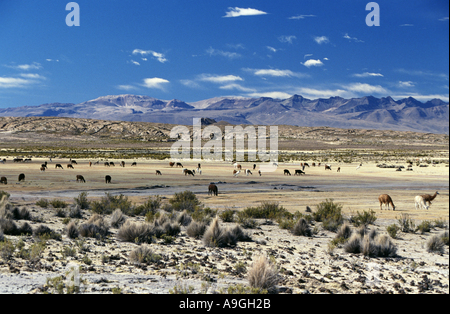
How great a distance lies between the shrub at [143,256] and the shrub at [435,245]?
8079 mm

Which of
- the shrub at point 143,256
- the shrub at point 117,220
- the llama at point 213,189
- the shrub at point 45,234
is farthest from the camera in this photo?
the llama at point 213,189

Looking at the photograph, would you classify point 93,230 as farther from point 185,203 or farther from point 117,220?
point 185,203

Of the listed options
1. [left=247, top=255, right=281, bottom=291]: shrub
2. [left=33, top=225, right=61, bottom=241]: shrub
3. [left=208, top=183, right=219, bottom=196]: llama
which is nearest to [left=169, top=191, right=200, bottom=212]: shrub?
[left=208, top=183, right=219, bottom=196]: llama

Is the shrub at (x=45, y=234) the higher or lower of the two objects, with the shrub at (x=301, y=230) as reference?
higher

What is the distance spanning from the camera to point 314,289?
7746 mm

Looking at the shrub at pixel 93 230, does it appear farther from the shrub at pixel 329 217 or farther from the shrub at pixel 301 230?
the shrub at pixel 329 217

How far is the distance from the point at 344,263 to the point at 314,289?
88.9 inches

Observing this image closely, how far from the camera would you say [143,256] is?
919 centimetres

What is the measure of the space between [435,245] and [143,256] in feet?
28.2

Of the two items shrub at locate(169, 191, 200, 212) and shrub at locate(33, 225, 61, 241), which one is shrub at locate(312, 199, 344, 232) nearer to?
shrub at locate(169, 191, 200, 212)

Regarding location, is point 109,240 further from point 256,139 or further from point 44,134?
point 44,134

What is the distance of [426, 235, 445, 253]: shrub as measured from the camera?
10812 millimetres

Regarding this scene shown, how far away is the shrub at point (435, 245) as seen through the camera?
35.5 ft

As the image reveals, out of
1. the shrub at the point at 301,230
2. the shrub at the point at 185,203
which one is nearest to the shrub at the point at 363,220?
the shrub at the point at 301,230
